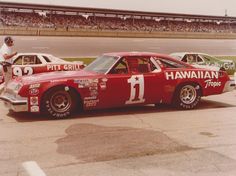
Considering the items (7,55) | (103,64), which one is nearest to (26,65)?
(7,55)

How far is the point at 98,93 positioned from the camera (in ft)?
24.5

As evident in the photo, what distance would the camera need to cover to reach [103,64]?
8078 millimetres

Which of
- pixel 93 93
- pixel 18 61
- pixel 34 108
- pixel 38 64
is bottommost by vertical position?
pixel 34 108

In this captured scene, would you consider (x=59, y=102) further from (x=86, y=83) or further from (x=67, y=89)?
(x=86, y=83)

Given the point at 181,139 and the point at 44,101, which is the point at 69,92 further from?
the point at 181,139

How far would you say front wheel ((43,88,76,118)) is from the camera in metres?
7.16

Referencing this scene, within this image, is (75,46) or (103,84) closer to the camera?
(103,84)

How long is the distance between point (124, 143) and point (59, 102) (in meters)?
2.28

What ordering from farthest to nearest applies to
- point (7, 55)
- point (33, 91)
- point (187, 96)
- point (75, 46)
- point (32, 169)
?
point (75, 46), point (7, 55), point (187, 96), point (33, 91), point (32, 169)

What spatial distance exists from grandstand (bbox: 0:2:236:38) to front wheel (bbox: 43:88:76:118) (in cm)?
3420

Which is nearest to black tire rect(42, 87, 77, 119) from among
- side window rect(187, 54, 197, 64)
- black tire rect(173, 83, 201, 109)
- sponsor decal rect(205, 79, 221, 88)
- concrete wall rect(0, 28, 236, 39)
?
black tire rect(173, 83, 201, 109)

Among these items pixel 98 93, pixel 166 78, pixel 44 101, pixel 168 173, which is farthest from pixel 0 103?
pixel 168 173

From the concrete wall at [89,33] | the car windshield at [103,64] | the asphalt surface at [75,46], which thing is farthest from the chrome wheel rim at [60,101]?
the concrete wall at [89,33]

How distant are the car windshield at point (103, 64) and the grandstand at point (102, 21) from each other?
109 ft
